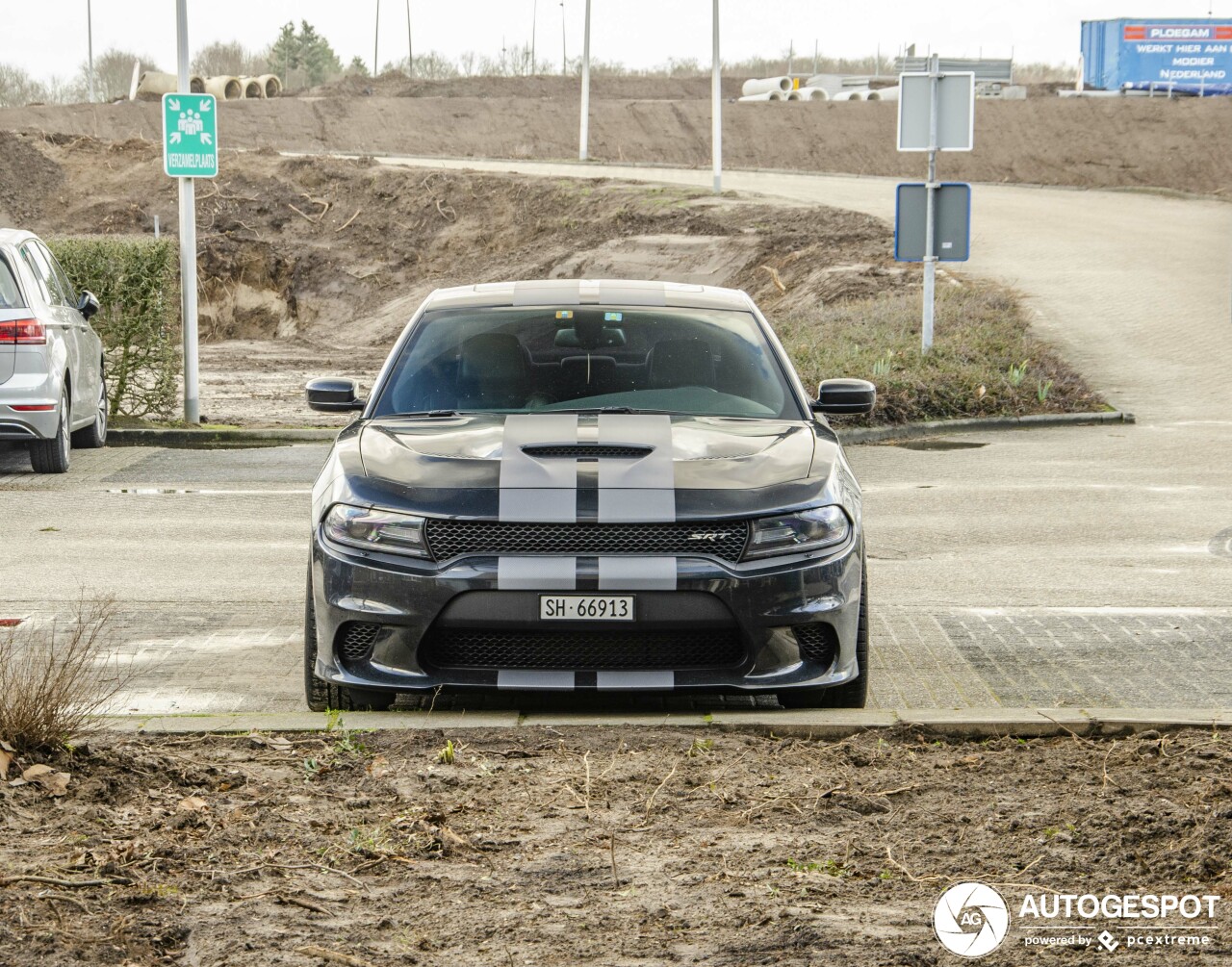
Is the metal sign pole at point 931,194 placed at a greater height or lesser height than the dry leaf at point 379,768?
greater

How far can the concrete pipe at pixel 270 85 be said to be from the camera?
84.0 metres

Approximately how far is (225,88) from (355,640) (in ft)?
264

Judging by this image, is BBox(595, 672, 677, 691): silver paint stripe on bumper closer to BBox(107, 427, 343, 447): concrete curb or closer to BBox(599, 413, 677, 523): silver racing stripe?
BBox(599, 413, 677, 523): silver racing stripe

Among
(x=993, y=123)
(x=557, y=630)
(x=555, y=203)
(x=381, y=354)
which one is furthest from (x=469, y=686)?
(x=993, y=123)

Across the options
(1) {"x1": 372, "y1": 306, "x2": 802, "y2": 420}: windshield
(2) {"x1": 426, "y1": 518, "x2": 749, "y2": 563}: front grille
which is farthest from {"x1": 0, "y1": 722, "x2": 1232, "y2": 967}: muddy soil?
(1) {"x1": 372, "y1": 306, "x2": 802, "y2": 420}: windshield

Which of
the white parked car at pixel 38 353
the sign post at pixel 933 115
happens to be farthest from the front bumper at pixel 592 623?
the sign post at pixel 933 115

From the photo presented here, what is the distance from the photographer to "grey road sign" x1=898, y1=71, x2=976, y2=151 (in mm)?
18484

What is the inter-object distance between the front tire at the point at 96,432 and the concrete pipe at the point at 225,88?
67.2 metres

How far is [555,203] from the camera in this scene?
1656 inches

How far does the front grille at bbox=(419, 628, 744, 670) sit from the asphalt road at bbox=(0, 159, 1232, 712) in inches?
33.0

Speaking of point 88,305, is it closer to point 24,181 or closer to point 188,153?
point 188,153

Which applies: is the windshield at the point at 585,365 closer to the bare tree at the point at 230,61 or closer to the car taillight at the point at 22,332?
the car taillight at the point at 22,332

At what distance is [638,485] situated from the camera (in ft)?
18.2

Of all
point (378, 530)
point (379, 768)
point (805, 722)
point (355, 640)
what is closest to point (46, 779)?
point (379, 768)
